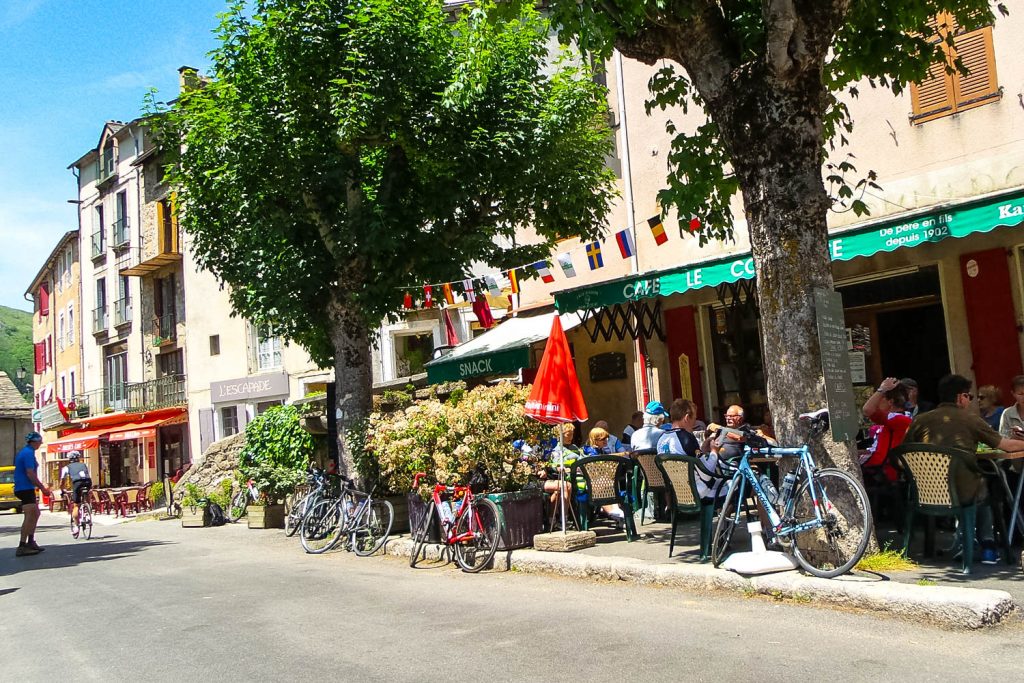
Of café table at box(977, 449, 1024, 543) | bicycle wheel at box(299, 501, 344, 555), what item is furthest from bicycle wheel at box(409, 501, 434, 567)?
café table at box(977, 449, 1024, 543)

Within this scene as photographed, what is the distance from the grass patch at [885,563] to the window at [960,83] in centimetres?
605

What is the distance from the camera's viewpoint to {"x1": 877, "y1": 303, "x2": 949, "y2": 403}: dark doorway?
37.2ft

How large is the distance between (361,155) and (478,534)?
7.00 meters

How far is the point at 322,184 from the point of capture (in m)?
12.9

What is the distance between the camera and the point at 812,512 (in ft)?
21.7

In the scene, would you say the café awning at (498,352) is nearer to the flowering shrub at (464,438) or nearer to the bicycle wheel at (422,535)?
the flowering shrub at (464,438)

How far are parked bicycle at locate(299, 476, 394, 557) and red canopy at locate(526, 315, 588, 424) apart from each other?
2902mm

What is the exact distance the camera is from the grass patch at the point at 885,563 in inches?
257

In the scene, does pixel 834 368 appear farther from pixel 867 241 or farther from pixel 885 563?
pixel 867 241

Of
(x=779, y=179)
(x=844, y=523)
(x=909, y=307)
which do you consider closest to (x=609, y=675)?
(x=844, y=523)

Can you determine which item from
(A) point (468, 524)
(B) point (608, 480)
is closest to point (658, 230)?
(B) point (608, 480)

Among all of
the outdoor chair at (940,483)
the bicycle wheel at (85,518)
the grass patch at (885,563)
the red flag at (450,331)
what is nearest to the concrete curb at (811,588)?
the grass patch at (885,563)

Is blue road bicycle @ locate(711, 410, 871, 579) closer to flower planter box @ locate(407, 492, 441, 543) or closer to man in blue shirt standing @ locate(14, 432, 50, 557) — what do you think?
flower planter box @ locate(407, 492, 441, 543)

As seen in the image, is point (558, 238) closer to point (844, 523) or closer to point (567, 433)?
point (567, 433)
